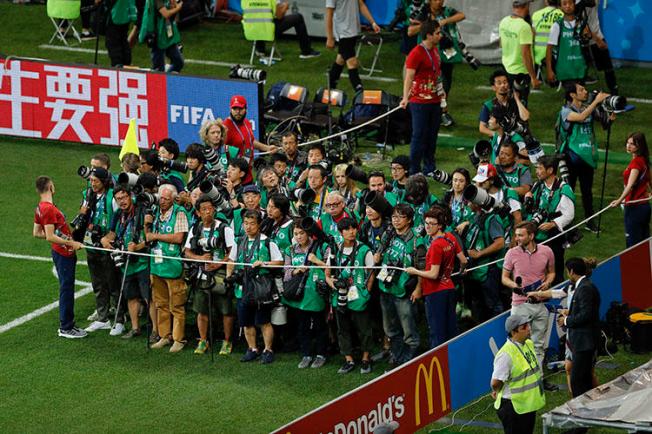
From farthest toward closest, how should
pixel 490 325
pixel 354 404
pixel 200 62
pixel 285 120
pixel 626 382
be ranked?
pixel 200 62
pixel 285 120
pixel 490 325
pixel 626 382
pixel 354 404

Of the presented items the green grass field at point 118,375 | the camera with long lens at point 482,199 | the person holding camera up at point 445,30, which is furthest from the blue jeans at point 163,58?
the camera with long lens at point 482,199

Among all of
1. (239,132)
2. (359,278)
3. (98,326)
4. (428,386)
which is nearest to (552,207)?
(359,278)

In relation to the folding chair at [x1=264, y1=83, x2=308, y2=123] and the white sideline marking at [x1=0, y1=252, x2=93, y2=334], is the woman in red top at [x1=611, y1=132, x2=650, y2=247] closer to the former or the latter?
the folding chair at [x1=264, y1=83, x2=308, y2=123]

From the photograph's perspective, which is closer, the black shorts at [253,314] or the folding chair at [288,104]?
the black shorts at [253,314]

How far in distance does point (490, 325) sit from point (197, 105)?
28.6 ft

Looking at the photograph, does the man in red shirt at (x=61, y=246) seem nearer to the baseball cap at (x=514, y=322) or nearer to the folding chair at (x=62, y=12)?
the baseball cap at (x=514, y=322)

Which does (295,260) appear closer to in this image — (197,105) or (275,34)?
(197,105)

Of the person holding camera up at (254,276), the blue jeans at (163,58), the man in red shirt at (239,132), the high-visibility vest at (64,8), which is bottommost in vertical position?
the person holding camera up at (254,276)

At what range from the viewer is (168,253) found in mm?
15102

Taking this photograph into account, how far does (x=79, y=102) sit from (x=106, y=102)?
0.51 m

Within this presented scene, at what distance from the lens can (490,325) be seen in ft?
43.5

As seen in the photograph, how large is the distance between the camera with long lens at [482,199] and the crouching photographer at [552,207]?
1.84 feet

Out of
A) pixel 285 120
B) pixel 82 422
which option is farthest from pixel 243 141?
pixel 82 422

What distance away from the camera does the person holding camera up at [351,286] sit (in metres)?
14.2
